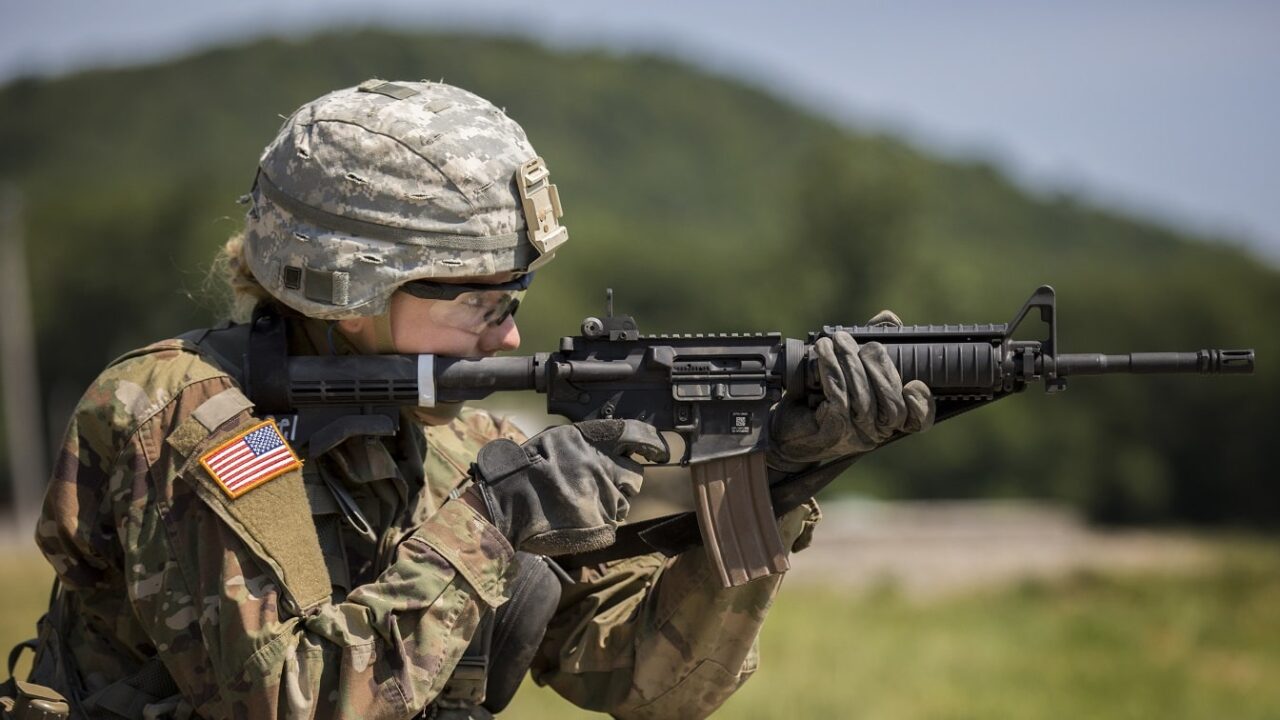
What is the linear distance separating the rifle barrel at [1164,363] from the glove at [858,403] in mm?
494

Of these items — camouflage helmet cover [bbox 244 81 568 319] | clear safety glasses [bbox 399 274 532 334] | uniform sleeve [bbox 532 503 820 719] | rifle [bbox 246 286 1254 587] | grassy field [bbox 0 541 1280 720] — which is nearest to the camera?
camouflage helmet cover [bbox 244 81 568 319]

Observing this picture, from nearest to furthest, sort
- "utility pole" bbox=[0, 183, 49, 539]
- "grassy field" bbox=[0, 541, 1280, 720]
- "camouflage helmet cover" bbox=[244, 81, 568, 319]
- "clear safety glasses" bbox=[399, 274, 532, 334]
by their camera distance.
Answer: "camouflage helmet cover" bbox=[244, 81, 568, 319] → "clear safety glasses" bbox=[399, 274, 532, 334] → "grassy field" bbox=[0, 541, 1280, 720] → "utility pole" bbox=[0, 183, 49, 539]

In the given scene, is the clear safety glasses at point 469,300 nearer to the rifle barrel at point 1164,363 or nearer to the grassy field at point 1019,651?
the rifle barrel at point 1164,363

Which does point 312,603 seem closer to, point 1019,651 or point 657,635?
point 657,635

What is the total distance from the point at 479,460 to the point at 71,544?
113 cm

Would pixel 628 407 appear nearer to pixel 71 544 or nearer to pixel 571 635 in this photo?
pixel 571 635

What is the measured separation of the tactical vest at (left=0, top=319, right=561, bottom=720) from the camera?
3787 millimetres

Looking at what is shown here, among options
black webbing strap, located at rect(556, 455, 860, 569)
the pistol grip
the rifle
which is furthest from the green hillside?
the pistol grip

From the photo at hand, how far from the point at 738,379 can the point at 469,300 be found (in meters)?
0.85

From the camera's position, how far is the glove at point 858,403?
397cm

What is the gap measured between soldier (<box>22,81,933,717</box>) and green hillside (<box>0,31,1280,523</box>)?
91 cm

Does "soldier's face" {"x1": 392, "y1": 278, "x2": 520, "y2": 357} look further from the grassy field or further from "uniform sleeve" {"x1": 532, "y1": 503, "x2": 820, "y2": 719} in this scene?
the grassy field

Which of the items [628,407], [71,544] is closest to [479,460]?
[628,407]

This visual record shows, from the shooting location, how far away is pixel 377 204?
388 cm
